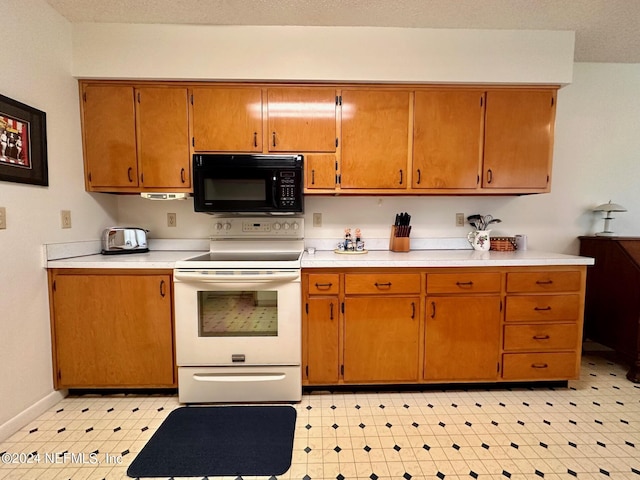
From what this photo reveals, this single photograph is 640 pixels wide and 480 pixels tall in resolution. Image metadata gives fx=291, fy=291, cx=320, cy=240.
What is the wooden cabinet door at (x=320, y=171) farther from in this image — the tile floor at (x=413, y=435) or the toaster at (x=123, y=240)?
the tile floor at (x=413, y=435)

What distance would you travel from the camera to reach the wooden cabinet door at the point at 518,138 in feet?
7.12

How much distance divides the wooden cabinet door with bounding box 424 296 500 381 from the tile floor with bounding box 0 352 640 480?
17 centimetres

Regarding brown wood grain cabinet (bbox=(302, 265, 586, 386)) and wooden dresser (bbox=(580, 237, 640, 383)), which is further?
wooden dresser (bbox=(580, 237, 640, 383))

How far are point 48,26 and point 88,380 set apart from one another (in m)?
2.32

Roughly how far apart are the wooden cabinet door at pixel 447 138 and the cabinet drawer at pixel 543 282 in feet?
2.42

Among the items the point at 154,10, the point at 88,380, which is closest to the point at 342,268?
the point at 88,380

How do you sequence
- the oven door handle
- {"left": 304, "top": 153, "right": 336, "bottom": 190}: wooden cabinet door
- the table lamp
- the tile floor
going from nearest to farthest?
the tile floor, the oven door handle, {"left": 304, "top": 153, "right": 336, "bottom": 190}: wooden cabinet door, the table lamp

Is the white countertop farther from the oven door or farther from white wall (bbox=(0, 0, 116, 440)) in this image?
white wall (bbox=(0, 0, 116, 440))

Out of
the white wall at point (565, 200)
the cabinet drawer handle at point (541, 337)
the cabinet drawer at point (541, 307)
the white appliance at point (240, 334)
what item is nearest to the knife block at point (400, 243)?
the white wall at point (565, 200)

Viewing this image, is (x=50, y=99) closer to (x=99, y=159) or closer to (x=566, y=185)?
(x=99, y=159)

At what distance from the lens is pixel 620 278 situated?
2.26 metres

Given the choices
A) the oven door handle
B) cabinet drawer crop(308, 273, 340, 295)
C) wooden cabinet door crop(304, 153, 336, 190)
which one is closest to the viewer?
the oven door handle

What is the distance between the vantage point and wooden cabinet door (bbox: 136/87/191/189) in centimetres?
211

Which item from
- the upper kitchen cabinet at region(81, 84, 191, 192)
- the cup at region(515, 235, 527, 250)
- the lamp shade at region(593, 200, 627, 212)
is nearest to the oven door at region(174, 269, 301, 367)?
the upper kitchen cabinet at region(81, 84, 191, 192)
